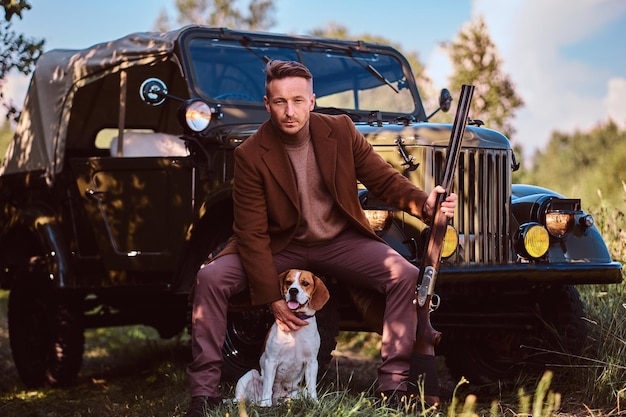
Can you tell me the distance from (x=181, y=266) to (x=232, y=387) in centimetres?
120

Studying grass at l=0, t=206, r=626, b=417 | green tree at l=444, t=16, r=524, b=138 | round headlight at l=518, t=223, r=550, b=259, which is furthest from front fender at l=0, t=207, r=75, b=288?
green tree at l=444, t=16, r=524, b=138

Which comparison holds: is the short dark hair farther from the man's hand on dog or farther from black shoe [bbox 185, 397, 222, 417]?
black shoe [bbox 185, 397, 222, 417]

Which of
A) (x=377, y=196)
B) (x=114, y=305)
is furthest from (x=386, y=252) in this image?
(x=114, y=305)

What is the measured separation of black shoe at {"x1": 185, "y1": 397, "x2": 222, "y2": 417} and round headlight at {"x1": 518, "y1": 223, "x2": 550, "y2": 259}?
189 cm

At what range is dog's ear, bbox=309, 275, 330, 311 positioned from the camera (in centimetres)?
423

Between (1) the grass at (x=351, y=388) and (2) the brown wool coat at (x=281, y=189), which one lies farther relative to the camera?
(2) the brown wool coat at (x=281, y=189)

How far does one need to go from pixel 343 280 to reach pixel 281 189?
491 mm

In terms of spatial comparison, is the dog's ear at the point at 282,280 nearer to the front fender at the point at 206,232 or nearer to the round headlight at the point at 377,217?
the round headlight at the point at 377,217

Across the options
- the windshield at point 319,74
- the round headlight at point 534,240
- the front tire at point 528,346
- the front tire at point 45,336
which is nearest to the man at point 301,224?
the round headlight at point 534,240

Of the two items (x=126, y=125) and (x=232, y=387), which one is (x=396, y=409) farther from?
(x=126, y=125)

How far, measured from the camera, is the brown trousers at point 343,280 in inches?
161

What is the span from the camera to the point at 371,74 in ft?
21.7

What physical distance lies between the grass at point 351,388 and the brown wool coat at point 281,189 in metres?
0.60

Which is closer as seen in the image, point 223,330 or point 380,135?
point 223,330
